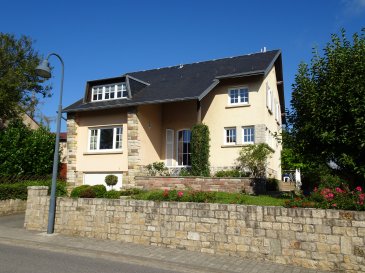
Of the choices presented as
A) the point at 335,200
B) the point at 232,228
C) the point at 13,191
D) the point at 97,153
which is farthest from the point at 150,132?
the point at 335,200

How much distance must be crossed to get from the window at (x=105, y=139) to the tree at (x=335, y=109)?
Result: 11459 millimetres

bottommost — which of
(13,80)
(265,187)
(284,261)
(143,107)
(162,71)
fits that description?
(284,261)

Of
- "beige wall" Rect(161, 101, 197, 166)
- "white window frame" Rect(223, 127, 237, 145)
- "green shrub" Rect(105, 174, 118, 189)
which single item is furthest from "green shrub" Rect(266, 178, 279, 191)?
"green shrub" Rect(105, 174, 118, 189)

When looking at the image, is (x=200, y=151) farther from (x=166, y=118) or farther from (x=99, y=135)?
(x=99, y=135)

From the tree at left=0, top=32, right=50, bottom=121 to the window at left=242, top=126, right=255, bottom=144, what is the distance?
1436 centimetres

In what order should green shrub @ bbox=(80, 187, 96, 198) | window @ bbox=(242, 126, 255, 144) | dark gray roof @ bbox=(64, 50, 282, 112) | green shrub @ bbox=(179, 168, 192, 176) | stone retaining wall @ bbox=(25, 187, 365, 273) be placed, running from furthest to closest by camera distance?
window @ bbox=(242, 126, 255, 144)
dark gray roof @ bbox=(64, 50, 282, 112)
green shrub @ bbox=(179, 168, 192, 176)
green shrub @ bbox=(80, 187, 96, 198)
stone retaining wall @ bbox=(25, 187, 365, 273)

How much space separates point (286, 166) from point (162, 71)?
12321 mm

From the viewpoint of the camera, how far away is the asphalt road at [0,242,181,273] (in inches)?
299

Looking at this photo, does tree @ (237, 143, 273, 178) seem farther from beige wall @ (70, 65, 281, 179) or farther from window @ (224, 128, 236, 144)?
window @ (224, 128, 236, 144)

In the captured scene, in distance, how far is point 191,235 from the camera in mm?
9992

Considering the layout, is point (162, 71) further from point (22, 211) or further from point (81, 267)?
point (81, 267)

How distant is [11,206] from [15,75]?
9351mm

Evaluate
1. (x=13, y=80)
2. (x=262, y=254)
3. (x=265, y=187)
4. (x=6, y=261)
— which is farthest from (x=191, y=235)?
(x=13, y=80)

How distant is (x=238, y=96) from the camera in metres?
20.5
